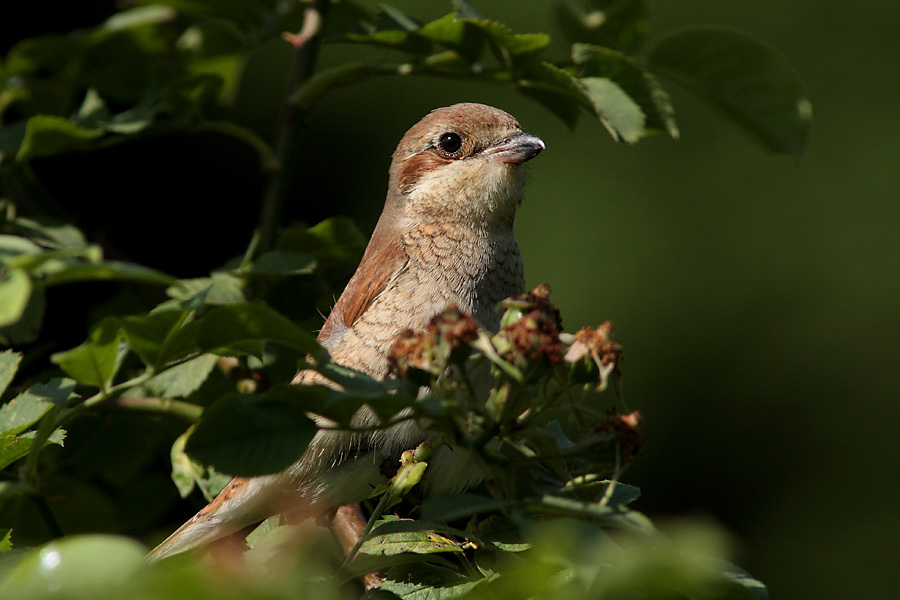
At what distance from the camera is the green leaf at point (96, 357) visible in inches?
49.0

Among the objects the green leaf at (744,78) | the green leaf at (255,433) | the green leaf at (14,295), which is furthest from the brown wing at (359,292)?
the green leaf at (14,295)

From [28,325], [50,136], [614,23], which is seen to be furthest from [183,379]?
[614,23]

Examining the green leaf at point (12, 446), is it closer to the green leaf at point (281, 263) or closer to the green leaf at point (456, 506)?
the green leaf at point (281, 263)

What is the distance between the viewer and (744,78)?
192 centimetres

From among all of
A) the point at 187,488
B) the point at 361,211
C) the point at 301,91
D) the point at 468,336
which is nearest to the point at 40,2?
the point at 361,211

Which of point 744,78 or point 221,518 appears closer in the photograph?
point 744,78

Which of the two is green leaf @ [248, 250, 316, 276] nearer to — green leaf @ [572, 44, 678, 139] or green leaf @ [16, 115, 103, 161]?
green leaf @ [16, 115, 103, 161]

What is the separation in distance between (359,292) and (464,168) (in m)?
0.62

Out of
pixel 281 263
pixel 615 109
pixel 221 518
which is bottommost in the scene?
pixel 221 518

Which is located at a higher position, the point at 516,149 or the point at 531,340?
the point at 531,340

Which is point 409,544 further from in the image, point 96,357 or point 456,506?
point 96,357

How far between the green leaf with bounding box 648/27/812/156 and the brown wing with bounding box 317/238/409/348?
0.96m

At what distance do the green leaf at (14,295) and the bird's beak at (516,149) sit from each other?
1973 mm

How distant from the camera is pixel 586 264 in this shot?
6004mm
